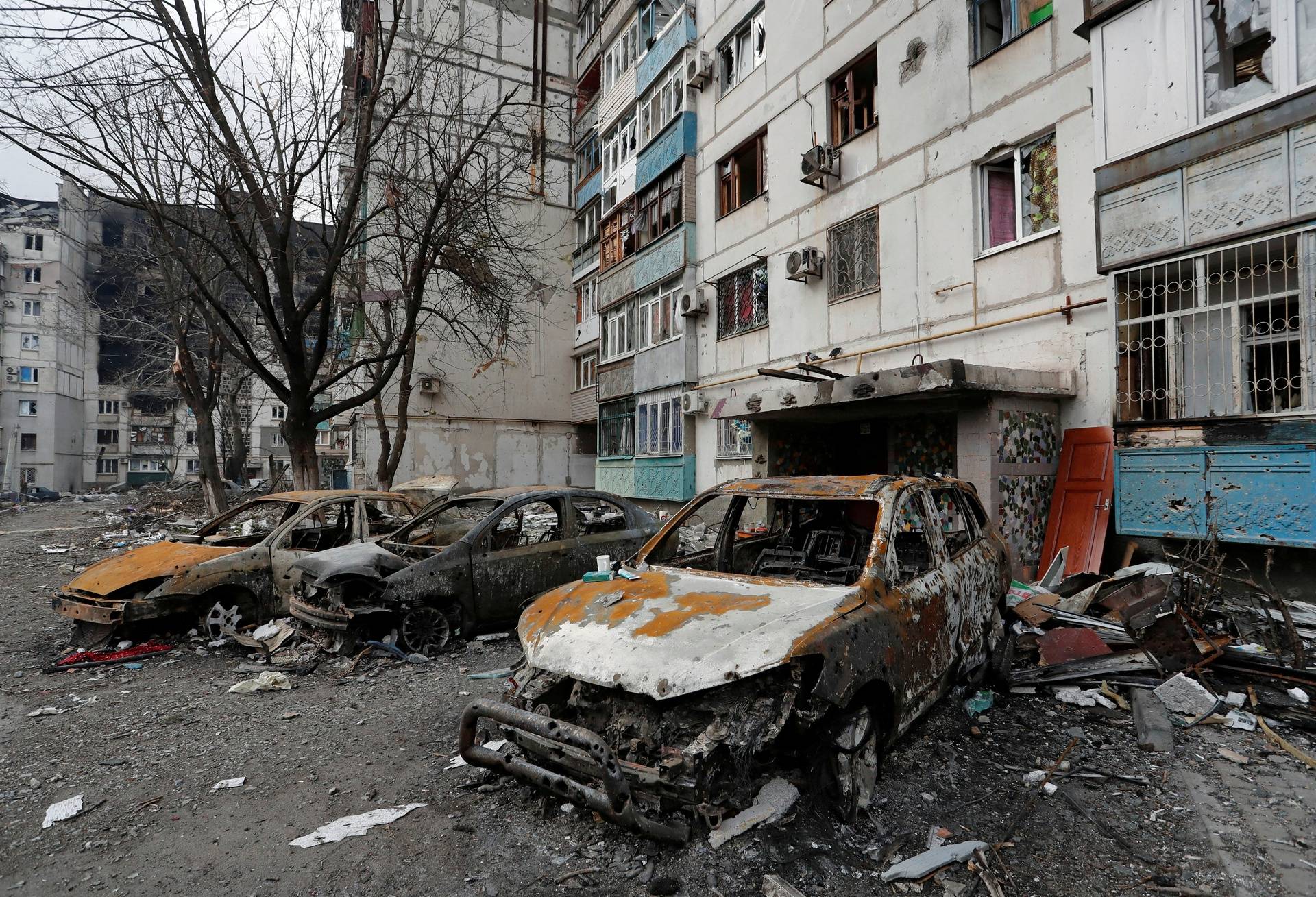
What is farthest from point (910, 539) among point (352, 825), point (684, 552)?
point (352, 825)

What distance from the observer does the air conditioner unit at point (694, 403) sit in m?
15.8

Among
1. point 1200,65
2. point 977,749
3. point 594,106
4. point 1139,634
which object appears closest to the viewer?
point 977,749

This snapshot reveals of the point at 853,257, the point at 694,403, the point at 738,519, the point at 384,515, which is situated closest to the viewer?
the point at 738,519

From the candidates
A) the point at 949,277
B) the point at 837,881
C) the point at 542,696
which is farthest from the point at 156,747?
the point at 949,277

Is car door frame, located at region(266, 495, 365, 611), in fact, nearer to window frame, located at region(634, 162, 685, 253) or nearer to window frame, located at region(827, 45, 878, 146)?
window frame, located at region(827, 45, 878, 146)

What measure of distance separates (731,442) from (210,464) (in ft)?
40.3

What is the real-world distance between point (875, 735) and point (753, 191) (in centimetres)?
1416

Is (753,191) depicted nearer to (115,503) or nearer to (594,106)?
(594,106)

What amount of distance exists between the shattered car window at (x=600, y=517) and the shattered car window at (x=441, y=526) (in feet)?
3.34

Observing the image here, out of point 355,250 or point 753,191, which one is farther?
point 355,250

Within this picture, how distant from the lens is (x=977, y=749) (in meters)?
4.19

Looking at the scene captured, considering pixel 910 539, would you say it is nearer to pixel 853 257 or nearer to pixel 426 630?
pixel 426 630

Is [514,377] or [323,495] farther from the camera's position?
[514,377]

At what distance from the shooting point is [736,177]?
1560cm
